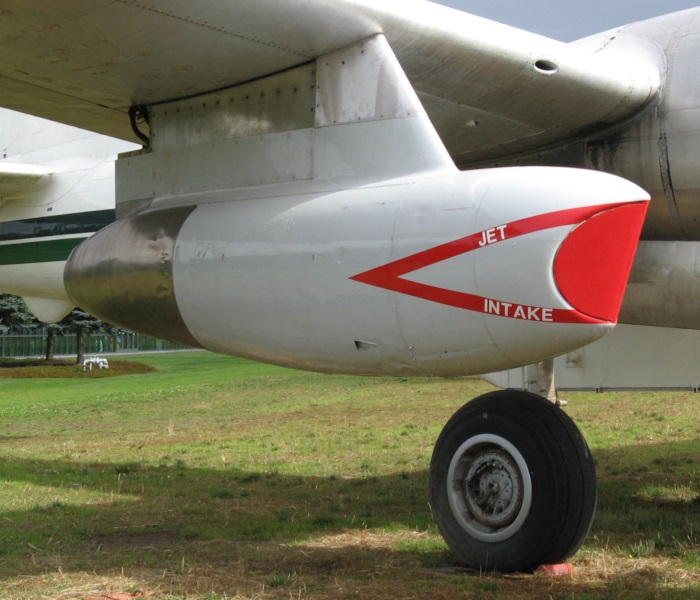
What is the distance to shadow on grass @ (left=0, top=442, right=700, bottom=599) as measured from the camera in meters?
5.34

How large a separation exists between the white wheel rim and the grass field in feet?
0.97

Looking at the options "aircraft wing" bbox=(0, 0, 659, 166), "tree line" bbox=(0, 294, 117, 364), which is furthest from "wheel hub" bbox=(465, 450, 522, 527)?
"tree line" bbox=(0, 294, 117, 364)

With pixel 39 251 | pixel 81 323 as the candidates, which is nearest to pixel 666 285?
pixel 39 251

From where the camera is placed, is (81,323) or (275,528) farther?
(81,323)

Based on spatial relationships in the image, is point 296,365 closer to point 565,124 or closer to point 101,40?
point 101,40

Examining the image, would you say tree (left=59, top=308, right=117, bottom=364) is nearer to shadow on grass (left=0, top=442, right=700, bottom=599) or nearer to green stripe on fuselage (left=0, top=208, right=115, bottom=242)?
green stripe on fuselage (left=0, top=208, right=115, bottom=242)

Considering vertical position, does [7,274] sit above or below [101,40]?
below

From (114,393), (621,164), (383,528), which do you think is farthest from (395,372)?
(114,393)

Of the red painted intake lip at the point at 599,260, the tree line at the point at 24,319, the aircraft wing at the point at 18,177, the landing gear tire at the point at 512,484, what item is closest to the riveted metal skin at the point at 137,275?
the landing gear tire at the point at 512,484

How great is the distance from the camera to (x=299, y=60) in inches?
224

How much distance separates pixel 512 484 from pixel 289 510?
108 inches

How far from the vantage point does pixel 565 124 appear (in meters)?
6.61

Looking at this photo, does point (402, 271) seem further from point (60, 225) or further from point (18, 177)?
point (18, 177)

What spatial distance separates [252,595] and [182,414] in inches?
548
